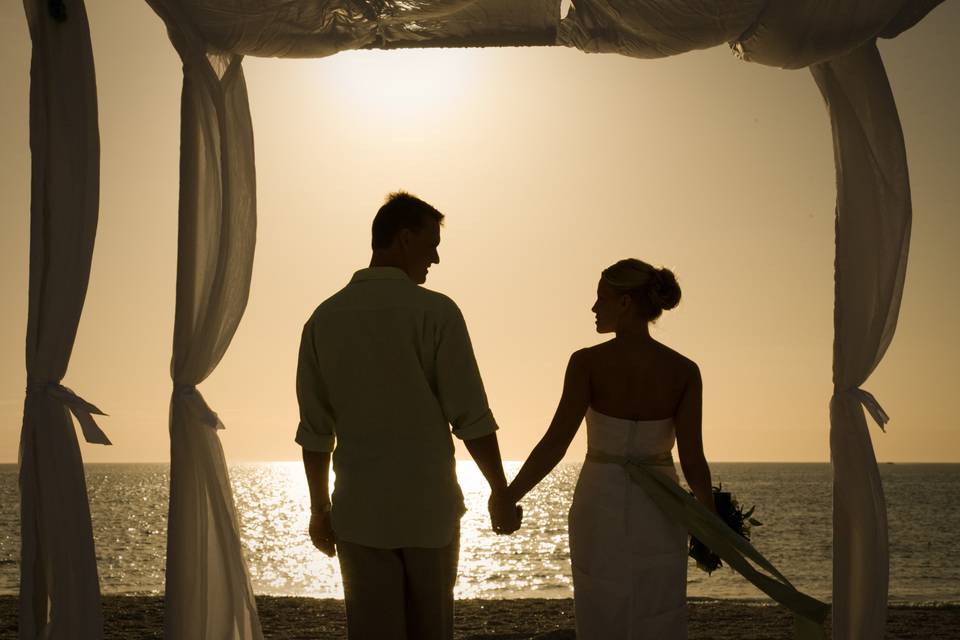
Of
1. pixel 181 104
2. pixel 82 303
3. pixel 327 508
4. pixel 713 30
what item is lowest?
pixel 327 508

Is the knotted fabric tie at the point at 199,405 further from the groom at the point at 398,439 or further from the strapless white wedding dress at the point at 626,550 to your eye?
the strapless white wedding dress at the point at 626,550

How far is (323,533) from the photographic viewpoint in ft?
9.98

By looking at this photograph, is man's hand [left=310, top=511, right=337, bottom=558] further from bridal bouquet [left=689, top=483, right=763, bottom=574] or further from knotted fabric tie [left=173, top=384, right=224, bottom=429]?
bridal bouquet [left=689, top=483, right=763, bottom=574]

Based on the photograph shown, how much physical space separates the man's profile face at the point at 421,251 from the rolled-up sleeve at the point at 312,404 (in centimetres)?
34

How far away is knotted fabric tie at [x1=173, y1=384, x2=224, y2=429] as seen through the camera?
3.69m

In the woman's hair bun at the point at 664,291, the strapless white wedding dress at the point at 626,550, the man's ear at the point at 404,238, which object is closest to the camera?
the man's ear at the point at 404,238

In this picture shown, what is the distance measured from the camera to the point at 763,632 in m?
7.64

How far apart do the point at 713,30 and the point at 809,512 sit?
186 ft

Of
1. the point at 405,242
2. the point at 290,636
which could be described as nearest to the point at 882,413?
the point at 405,242

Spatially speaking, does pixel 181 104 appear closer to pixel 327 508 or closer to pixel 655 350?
pixel 327 508

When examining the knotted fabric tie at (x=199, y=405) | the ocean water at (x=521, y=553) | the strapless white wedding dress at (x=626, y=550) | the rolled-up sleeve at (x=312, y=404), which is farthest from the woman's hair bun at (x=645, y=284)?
the ocean water at (x=521, y=553)

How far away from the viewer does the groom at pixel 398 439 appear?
286cm

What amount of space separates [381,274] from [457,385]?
38 centimetres

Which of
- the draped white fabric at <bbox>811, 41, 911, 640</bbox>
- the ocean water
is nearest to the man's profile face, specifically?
the draped white fabric at <bbox>811, 41, 911, 640</bbox>
